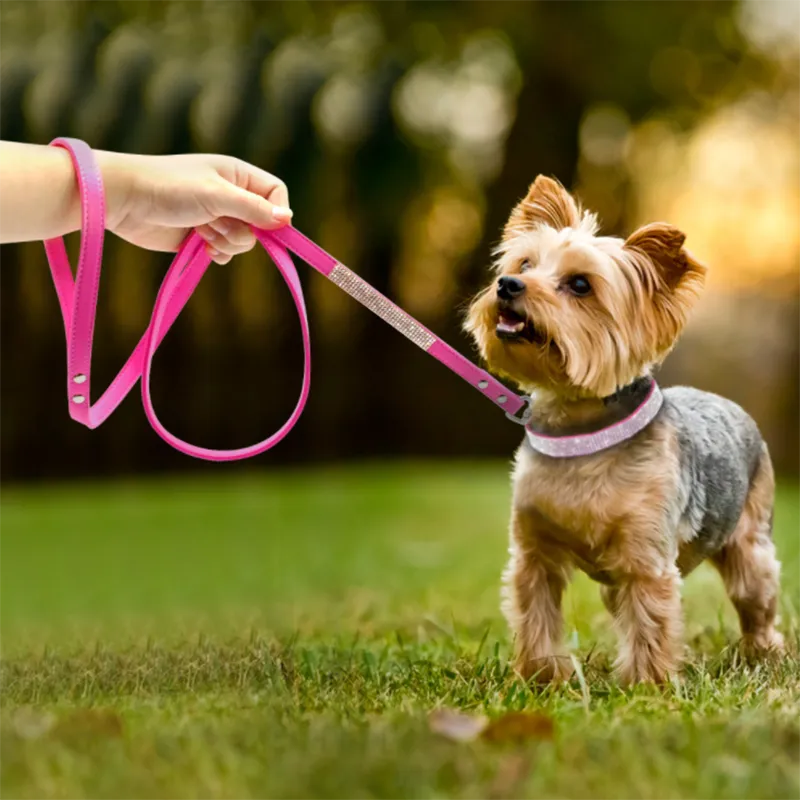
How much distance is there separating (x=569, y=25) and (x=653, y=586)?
43.3ft

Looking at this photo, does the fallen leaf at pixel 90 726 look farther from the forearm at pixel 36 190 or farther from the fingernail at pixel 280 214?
the fingernail at pixel 280 214

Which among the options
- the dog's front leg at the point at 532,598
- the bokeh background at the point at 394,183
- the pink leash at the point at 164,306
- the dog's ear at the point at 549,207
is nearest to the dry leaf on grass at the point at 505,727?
the dog's front leg at the point at 532,598

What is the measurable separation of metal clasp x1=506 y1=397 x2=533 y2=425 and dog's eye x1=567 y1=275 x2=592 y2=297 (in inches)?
15.1

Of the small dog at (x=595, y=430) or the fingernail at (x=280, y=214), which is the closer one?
the small dog at (x=595, y=430)

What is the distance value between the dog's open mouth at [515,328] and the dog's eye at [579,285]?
0.19m

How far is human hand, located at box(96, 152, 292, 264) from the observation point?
328 cm

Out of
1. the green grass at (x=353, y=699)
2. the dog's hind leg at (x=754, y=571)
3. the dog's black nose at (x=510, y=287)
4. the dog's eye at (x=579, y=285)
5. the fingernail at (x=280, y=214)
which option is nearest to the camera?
the green grass at (x=353, y=699)

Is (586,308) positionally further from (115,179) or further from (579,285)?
(115,179)

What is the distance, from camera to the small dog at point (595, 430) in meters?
3.22

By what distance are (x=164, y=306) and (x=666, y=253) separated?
157 cm

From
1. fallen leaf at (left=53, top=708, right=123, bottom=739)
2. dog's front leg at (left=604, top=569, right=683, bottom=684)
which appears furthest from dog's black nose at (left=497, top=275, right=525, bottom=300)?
fallen leaf at (left=53, top=708, right=123, bottom=739)

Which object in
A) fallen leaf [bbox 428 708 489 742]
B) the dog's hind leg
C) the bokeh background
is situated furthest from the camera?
the bokeh background

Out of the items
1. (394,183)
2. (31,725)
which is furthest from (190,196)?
(394,183)

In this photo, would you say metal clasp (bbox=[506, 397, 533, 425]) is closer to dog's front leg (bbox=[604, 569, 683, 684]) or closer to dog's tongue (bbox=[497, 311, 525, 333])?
dog's tongue (bbox=[497, 311, 525, 333])
